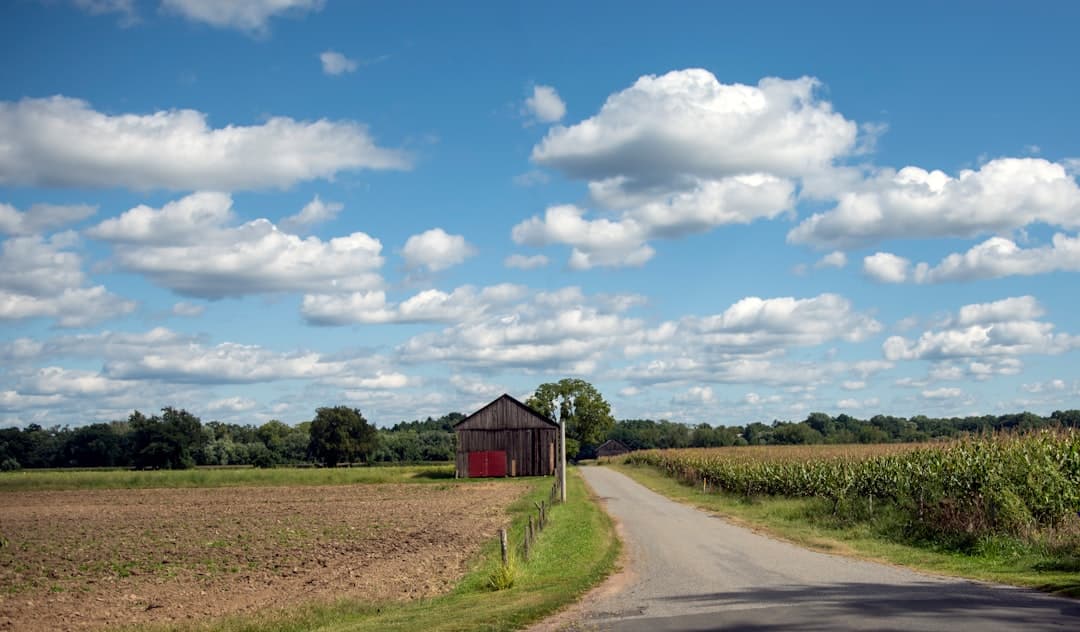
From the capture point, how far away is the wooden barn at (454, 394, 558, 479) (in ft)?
242

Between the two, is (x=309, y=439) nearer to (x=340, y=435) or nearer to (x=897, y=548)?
(x=340, y=435)

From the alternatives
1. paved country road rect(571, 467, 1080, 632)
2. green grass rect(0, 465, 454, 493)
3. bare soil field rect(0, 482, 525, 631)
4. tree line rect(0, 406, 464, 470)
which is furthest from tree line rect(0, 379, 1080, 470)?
paved country road rect(571, 467, 1080, 632)

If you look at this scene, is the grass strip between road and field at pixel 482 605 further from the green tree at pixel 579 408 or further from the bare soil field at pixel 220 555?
the green tree at pixel 579 408

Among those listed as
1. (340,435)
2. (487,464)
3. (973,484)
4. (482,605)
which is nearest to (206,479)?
(487,464)

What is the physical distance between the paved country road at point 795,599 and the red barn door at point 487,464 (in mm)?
50326

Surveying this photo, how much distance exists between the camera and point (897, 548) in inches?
923

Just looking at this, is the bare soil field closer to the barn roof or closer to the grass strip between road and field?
the grass strip between road and field

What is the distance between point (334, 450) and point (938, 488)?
3931 inches

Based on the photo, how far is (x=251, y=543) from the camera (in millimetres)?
30984

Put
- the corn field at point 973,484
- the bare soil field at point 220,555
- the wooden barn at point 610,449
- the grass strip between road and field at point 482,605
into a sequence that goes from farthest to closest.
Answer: the wooden barn at point 610,449 → the corn field at point 973,484 → the bare soil field at point 220,555 → the grass strip between road and field at point 482,605

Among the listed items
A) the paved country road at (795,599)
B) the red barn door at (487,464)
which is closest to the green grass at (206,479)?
the red barn door at (487,464)

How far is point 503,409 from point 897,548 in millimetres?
52145

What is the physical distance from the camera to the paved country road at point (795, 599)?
12617 mm

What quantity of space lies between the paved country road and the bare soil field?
547 cm
